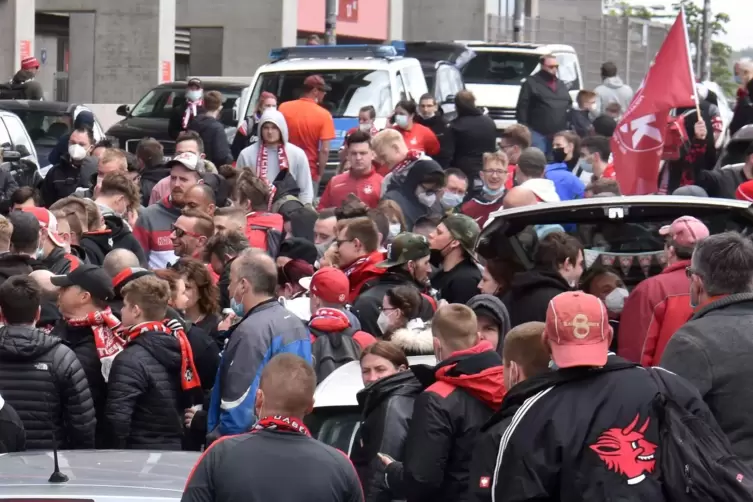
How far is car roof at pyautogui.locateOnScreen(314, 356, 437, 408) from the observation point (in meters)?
6.98

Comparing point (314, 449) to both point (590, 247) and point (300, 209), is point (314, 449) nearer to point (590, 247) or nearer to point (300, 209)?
point (590, 247)

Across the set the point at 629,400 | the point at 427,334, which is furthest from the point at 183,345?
the point at 629,400

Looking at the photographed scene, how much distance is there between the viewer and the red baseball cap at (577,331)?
200 inches

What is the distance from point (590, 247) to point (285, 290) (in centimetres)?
190

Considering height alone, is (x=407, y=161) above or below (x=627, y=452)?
above

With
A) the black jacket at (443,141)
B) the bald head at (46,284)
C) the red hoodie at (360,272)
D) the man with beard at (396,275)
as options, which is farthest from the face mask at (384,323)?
the black jacket at (443,141)

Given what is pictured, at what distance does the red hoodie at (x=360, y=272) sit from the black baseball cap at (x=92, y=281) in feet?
5.47

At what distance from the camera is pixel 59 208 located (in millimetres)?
10469

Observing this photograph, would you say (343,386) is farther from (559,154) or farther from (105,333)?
(559,154)

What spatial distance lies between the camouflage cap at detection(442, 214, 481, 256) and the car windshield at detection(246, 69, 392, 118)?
12.0 m

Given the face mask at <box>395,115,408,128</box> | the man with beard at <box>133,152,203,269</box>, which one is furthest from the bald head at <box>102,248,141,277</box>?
the face mask at <box>395,115,408,128</box>

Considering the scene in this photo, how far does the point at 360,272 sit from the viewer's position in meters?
9.61

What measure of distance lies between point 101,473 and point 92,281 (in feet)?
9.39

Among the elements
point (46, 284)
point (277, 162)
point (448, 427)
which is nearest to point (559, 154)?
point (277, 162)
